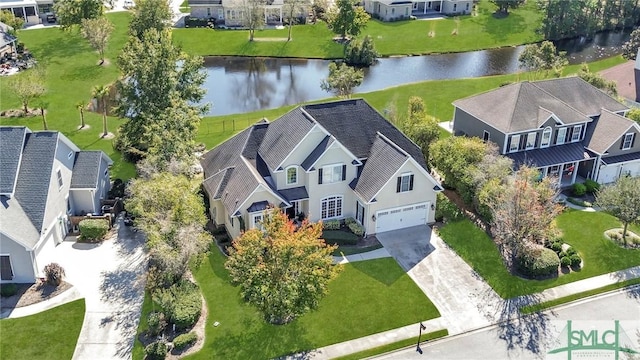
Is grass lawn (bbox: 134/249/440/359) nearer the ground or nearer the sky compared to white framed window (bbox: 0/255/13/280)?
nearer the ground

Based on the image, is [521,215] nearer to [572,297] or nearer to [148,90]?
[572,297]

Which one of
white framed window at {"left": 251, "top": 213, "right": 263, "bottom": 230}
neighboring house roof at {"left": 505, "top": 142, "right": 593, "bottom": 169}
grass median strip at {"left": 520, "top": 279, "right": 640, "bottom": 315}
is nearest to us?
grass median strip at {"left": 520, "top": 279, "right": 640, "bottom": 315}

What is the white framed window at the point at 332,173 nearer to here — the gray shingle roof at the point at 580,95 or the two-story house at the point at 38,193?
the two-story house at the point at 38,193

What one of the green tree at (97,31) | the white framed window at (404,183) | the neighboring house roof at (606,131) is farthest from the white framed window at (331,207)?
the green tree at (97,31)

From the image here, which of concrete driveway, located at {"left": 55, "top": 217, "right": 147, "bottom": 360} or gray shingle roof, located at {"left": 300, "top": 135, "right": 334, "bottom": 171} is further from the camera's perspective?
gray shingle roof, located at {"left": 300, "top": 135, "right": 334, "bottom": 171}

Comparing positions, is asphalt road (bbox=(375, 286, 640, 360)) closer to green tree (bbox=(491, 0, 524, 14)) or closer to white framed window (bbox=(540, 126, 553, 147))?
white framed window (bbox=(540, 126, 553, 147))

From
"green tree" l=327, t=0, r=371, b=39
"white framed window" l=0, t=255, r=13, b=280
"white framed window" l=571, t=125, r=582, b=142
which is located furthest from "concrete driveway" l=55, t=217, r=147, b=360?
"green tree" l=327, t=0, r=371, b=39

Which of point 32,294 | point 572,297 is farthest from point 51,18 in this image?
point 572,297
